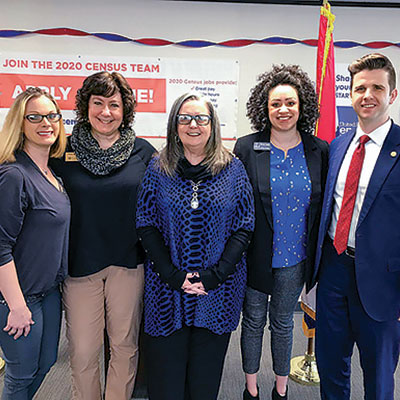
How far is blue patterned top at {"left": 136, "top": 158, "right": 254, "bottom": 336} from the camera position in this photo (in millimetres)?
1606

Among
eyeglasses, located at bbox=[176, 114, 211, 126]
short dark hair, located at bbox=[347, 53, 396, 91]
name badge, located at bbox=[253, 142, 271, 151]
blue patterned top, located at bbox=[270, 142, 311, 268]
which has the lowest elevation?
blue patterned top, located at bbox=[270, 142, 311, 268]

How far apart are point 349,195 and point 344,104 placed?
7.50 ft

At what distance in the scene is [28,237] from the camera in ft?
4.94

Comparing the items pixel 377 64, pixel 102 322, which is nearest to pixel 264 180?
pixel 377 64

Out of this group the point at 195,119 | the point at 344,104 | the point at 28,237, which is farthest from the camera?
the point at 344,104

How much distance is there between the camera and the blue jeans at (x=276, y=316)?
6.18 feet

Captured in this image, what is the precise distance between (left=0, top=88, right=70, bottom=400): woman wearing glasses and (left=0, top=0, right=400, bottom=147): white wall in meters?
2.03

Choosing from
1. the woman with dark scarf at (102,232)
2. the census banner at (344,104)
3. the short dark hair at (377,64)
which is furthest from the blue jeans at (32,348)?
the census banner at (344,104)

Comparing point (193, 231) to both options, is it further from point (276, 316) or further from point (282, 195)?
point (276, 316)

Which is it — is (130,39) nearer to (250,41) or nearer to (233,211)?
(250,41)

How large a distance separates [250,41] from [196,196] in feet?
7.85

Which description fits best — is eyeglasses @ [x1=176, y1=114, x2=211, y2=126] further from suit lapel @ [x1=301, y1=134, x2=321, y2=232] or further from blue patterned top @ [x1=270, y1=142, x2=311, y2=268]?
suit lapel @ [x1=301, y1=134, x2=321, y2=232]

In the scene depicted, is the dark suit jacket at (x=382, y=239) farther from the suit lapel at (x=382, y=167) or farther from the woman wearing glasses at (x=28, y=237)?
the woman wearing glasses at (x=28, y=237)

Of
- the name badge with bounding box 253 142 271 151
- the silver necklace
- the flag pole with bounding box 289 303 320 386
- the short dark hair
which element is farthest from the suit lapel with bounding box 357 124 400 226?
the flag pole with bounding box 289 303 320 386
